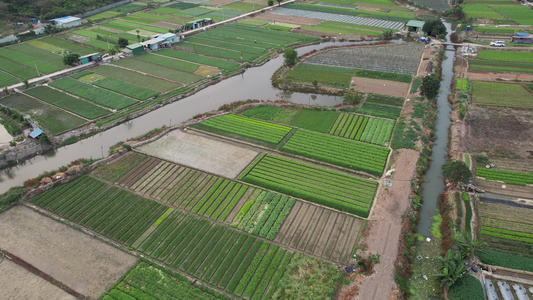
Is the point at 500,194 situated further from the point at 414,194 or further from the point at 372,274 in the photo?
the point at 372,274

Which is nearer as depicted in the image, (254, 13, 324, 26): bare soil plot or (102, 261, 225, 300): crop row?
(102, 261, 225, 300): crop row

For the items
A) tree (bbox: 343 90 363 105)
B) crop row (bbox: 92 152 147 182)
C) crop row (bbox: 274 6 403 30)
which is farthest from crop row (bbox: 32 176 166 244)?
crop row (bbox: 274 6 403 30)

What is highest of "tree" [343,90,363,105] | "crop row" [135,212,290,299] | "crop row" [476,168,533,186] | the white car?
the white car

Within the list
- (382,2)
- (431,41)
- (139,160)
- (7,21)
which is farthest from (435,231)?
(7,21)

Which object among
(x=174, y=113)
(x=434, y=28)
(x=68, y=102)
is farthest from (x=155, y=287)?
(x=434, y=28)

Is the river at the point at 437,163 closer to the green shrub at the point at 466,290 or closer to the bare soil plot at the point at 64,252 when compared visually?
the green shrub at the point at 466,290

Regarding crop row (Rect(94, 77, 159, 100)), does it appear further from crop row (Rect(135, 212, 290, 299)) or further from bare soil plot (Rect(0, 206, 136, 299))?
crop row (Rect(135, 212, 290, 299))

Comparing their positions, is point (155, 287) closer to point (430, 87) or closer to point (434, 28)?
point (430, 87)
